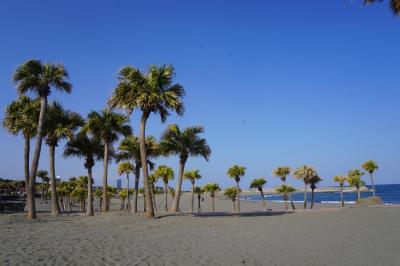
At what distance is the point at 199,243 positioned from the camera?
622 inches

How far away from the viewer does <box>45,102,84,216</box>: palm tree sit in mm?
28814

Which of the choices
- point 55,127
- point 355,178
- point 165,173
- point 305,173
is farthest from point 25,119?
point 355,178

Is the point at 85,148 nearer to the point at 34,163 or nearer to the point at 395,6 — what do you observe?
the point at 34,163

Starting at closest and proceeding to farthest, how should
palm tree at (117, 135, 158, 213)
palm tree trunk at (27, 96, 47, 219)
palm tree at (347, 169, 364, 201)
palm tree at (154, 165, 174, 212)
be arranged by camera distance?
palm tree trunk at (27, 96, 47, 219) → palm tree at (117, 135, 158, 213) → palm tree at (154, 165, 174, 212) → palm tree at (347, 169, 364, 201)

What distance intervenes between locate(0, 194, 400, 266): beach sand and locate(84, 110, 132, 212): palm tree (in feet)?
25.2

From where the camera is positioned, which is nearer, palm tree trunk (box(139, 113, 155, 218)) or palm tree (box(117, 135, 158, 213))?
palm tree trunk (box(139, 113, 155, 218))

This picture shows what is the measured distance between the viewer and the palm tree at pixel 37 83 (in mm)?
25828

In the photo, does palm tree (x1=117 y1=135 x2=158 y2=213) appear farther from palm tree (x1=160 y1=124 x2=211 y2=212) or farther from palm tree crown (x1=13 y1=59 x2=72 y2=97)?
palm tree crown (x1=13 y1=59 x2=72 y2=97)

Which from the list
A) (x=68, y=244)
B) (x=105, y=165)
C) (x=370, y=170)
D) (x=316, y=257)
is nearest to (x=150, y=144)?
(x=105, y=165)

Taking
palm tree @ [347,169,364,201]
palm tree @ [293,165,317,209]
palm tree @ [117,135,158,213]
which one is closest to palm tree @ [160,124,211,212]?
palm tree @ [117,135,158,213]

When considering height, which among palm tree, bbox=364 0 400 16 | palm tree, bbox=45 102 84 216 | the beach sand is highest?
palm tree, bbox=364 0 400 16

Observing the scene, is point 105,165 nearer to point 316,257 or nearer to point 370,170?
point 316,257

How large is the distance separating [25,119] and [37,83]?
170 inches

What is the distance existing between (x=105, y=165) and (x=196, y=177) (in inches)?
1128
